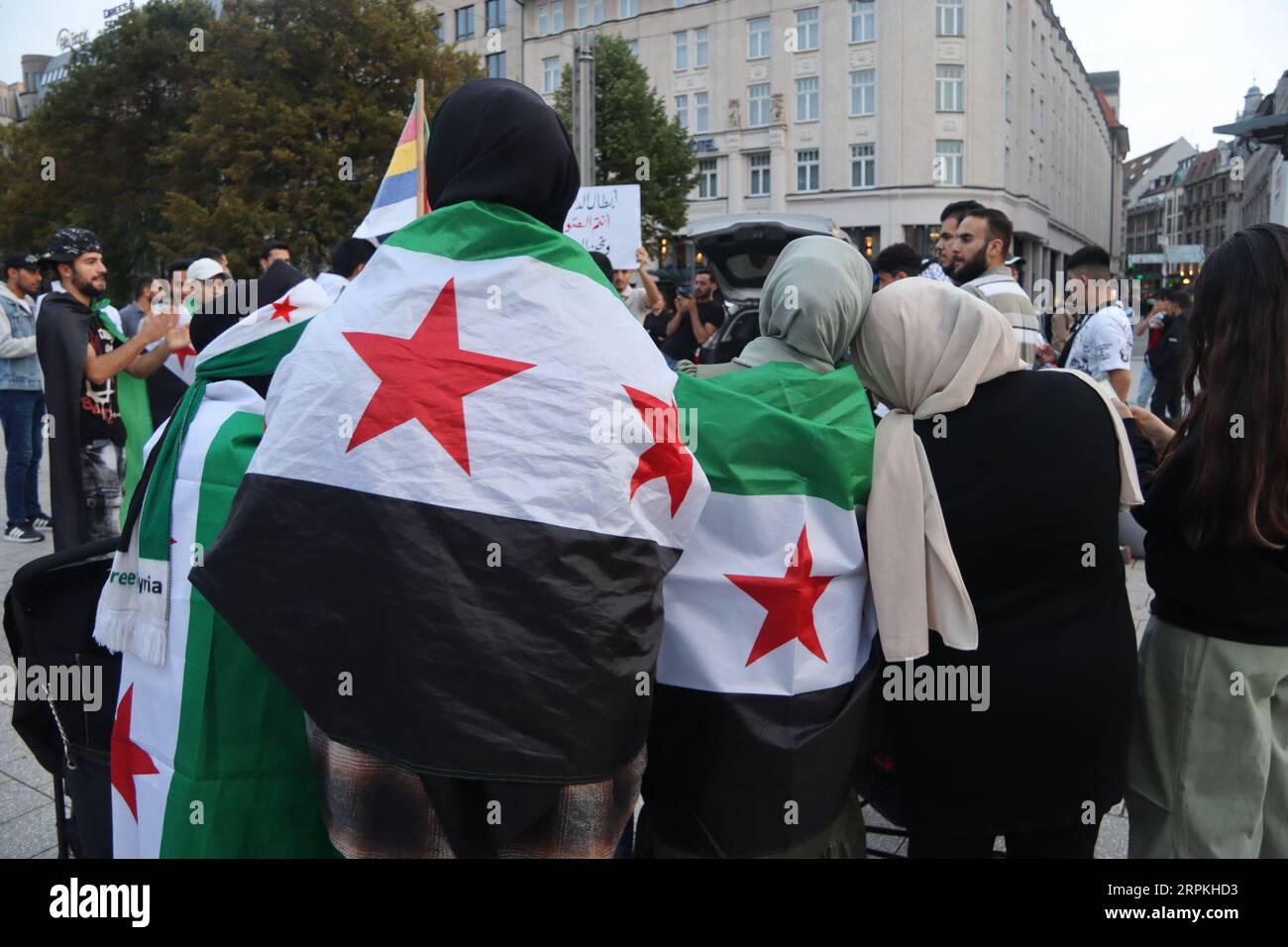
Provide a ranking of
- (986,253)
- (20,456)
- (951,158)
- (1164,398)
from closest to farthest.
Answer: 1. (986,253)
2. (20,456)
3. (1164,398)
4. (951,158)

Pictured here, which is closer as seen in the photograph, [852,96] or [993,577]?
[993,577]

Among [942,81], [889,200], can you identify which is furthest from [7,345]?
[942,81]

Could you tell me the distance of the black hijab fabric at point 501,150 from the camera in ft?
5.97

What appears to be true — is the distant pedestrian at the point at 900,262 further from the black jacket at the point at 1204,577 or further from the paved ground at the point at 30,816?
the black jacket at the point at 1204,577

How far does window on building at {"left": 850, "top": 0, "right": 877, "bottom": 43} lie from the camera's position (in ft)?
129

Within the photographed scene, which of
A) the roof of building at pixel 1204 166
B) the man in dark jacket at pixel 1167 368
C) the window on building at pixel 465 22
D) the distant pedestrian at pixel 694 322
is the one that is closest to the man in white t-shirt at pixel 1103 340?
the distant pedestrian at pixel 694 322

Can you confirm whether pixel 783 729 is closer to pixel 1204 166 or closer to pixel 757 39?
pixel 757 39

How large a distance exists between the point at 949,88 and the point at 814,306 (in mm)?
41230

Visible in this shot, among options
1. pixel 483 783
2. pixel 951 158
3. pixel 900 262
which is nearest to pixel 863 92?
pixel 951 158

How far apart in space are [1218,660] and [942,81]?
135 ft

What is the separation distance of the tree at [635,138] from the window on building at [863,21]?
802 cm

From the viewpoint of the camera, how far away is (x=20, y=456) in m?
7.86

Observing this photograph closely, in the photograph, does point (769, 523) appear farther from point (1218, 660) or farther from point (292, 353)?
point (1218, 660)

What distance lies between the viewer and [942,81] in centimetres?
3912
